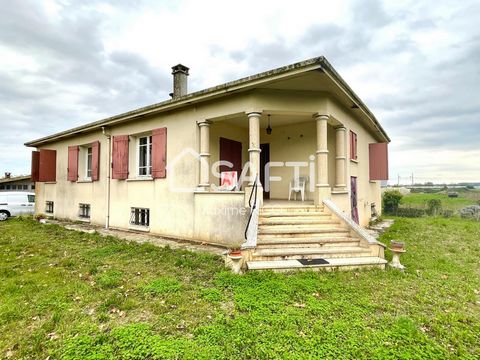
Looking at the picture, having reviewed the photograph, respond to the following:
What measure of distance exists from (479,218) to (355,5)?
1348cm

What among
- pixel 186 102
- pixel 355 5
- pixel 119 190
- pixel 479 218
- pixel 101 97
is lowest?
pixel 479 218

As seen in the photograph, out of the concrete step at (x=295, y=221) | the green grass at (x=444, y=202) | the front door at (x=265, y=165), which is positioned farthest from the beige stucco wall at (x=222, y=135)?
the green grass at (x=444, y=202)

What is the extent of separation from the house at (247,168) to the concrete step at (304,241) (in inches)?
0.8

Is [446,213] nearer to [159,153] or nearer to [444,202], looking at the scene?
[444,202]

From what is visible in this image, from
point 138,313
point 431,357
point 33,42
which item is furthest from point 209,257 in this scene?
point 33,42

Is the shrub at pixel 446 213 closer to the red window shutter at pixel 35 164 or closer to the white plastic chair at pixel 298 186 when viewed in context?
the white plastic chair at pixel 298 186

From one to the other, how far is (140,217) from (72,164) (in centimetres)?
541

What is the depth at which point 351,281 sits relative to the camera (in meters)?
3.77

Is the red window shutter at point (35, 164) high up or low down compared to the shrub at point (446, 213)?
up

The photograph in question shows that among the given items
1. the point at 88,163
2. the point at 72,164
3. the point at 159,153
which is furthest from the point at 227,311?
the point at 72,164

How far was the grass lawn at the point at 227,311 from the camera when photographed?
224 cm

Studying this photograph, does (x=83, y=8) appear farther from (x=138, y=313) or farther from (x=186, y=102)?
(x=138, y=313)

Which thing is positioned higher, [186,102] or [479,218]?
[186,102]

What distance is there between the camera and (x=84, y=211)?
420 inches
